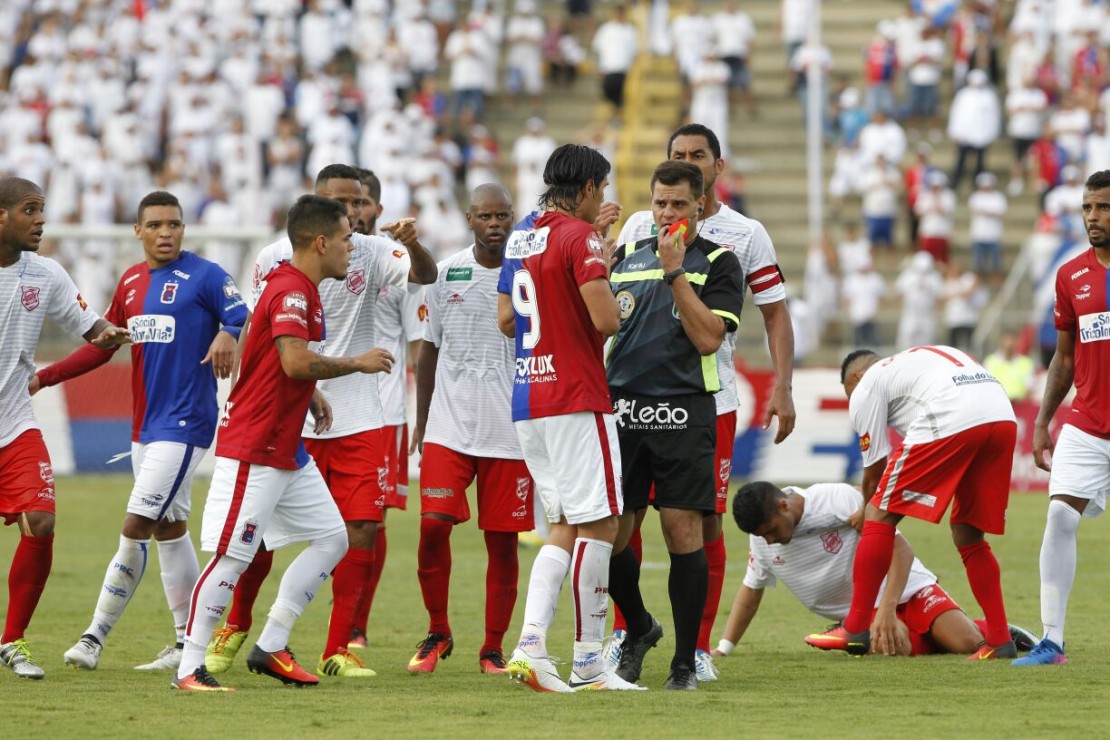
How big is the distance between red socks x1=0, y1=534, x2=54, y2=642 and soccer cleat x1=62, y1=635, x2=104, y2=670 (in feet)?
0.94

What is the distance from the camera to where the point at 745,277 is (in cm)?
951

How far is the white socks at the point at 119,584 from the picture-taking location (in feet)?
31.0

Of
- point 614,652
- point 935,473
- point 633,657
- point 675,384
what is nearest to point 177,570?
point 614,652

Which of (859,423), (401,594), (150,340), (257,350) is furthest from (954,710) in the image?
(401,594)

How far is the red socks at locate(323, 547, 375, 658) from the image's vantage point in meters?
9.18

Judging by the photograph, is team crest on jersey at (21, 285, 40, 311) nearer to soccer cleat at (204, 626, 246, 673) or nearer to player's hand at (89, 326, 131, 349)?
player's hand at (89, 326, 131, 349)

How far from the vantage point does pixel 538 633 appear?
8.00 m

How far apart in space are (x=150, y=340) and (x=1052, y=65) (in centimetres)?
2343

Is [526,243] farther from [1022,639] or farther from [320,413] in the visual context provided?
[1022,639]

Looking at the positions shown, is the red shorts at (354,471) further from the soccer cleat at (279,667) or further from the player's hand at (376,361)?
the player's hand at (376,361)

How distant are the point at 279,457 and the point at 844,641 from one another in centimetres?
339

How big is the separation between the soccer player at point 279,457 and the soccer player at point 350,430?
1.84 ft

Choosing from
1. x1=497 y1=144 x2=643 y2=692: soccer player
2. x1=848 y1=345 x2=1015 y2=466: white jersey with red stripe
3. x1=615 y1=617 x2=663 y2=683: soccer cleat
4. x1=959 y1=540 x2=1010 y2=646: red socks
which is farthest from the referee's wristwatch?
x1=959 y1=540 x2=1010 y2=646: red socks

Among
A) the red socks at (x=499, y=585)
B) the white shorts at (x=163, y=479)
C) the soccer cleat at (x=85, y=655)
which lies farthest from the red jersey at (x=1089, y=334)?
the soccer cleat at (x=85, y=655)
